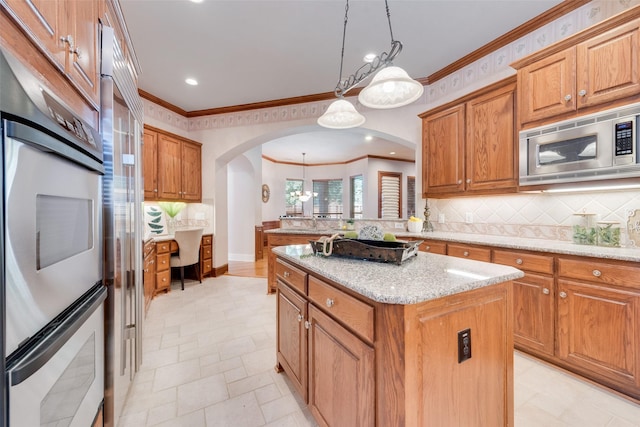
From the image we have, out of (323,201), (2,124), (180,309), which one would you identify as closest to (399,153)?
(323,201)

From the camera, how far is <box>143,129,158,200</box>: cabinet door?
3750 mm

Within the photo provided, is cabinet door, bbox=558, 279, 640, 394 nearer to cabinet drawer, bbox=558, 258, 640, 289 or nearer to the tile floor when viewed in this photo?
cabinet drawer, bbox=558, 258, 640, 289

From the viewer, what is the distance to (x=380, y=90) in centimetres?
169

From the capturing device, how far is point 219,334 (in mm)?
2615

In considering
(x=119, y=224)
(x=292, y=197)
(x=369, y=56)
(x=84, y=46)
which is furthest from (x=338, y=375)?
(x=292, y=197)

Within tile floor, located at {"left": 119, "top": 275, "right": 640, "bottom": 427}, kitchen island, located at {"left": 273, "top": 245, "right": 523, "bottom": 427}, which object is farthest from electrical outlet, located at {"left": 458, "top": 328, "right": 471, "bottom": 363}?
tile floor, located at {"left": 119, "top": 275, "right": 640, "bottom": 427}

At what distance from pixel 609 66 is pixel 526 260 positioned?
147cm

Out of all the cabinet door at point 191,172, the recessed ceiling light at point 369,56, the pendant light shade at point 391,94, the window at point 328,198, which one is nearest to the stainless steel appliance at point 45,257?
the pendant light shade at point 391,94

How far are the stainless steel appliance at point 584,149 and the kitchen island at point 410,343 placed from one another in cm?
141

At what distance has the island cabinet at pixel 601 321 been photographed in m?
1.62

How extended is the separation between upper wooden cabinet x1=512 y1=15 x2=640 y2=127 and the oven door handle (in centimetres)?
314

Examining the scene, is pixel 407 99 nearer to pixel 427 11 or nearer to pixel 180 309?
pixel 427 11

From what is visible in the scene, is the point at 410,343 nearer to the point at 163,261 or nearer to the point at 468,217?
the point at 468,217

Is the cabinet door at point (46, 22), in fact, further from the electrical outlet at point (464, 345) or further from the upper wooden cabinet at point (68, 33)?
the electrical outlet at point (464, 345)
